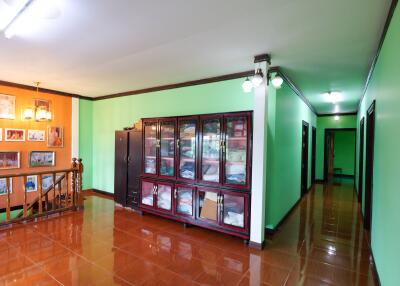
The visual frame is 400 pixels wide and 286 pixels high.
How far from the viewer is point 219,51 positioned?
2.87 meters

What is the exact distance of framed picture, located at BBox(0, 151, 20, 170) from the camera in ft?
14.7

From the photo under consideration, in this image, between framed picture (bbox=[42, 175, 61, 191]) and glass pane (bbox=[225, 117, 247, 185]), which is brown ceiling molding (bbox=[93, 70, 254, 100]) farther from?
framed picture (bbox=[42, 175, 61, 191])

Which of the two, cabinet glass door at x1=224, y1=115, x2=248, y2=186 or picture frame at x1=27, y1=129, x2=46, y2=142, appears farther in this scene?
picture frame at x1=27, y1=129, x2=46, y2=142

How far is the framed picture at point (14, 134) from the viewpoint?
14.9 ft

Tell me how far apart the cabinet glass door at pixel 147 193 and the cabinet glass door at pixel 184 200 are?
0.56 m

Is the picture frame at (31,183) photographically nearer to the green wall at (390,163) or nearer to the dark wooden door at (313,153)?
the green wall at (390,163)

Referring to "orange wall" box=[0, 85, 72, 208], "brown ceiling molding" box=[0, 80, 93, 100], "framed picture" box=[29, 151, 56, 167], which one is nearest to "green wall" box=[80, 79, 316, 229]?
"brown ceiling molding" box=[0, 80, 93, 100]

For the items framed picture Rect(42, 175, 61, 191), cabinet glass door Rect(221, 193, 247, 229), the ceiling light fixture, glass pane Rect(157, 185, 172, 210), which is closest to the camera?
the ceiling light fixture

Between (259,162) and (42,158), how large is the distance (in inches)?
188

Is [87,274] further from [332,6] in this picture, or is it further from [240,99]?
[332,6]

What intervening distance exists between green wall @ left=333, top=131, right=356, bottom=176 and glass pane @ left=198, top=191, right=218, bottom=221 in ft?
27.6

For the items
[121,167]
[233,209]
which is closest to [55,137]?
[121,167]

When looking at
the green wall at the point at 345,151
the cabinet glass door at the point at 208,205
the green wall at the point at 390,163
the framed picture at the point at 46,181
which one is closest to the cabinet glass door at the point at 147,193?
the cabinet glass door at the point at 208,205

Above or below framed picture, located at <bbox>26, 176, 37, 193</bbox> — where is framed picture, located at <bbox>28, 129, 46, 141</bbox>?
above
